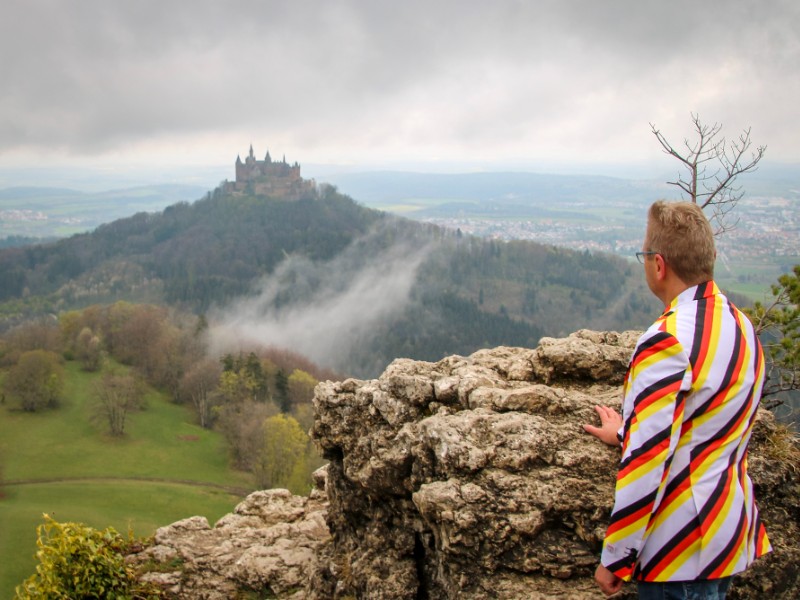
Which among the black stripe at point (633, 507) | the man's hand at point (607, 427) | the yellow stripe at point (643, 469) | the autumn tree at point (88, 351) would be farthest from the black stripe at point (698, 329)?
the autumn tree at point (88, 351)

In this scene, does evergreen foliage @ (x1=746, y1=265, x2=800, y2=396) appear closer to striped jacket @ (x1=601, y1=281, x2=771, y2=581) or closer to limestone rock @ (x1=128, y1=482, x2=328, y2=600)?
striped jacket @ (x1=601, y1=281, x2=771, y2=581)

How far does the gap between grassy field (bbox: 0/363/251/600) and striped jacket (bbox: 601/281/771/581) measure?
119 ft

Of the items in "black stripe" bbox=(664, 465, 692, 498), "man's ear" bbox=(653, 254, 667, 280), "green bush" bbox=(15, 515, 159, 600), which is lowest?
"green bush" bbox=(15, 515, 159, 600)

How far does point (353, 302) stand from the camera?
7160 inches

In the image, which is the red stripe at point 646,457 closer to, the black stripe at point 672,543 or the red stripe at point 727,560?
the black stripe at point 672,543

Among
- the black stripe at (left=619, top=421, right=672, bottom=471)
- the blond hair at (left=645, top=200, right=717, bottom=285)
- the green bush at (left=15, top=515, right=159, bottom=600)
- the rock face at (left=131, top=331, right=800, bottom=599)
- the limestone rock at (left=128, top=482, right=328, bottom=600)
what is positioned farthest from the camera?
the limestone rock at (left=128, top=482, right=328, bottom=600)

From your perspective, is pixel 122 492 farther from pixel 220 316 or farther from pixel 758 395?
pixel 220 316

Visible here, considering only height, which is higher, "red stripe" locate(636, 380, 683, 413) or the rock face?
"red stripe" locate(636, 380, 683, 413)

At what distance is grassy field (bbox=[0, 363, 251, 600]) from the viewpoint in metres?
40.1

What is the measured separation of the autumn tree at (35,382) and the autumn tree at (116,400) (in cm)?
435

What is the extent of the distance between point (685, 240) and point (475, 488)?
2738mm

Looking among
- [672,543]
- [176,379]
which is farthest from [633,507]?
[176,379]

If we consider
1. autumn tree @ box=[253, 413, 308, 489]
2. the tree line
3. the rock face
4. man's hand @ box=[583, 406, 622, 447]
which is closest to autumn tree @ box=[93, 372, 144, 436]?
the tree line

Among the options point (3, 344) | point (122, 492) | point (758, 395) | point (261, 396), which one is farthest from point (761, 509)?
point (3, 344)
